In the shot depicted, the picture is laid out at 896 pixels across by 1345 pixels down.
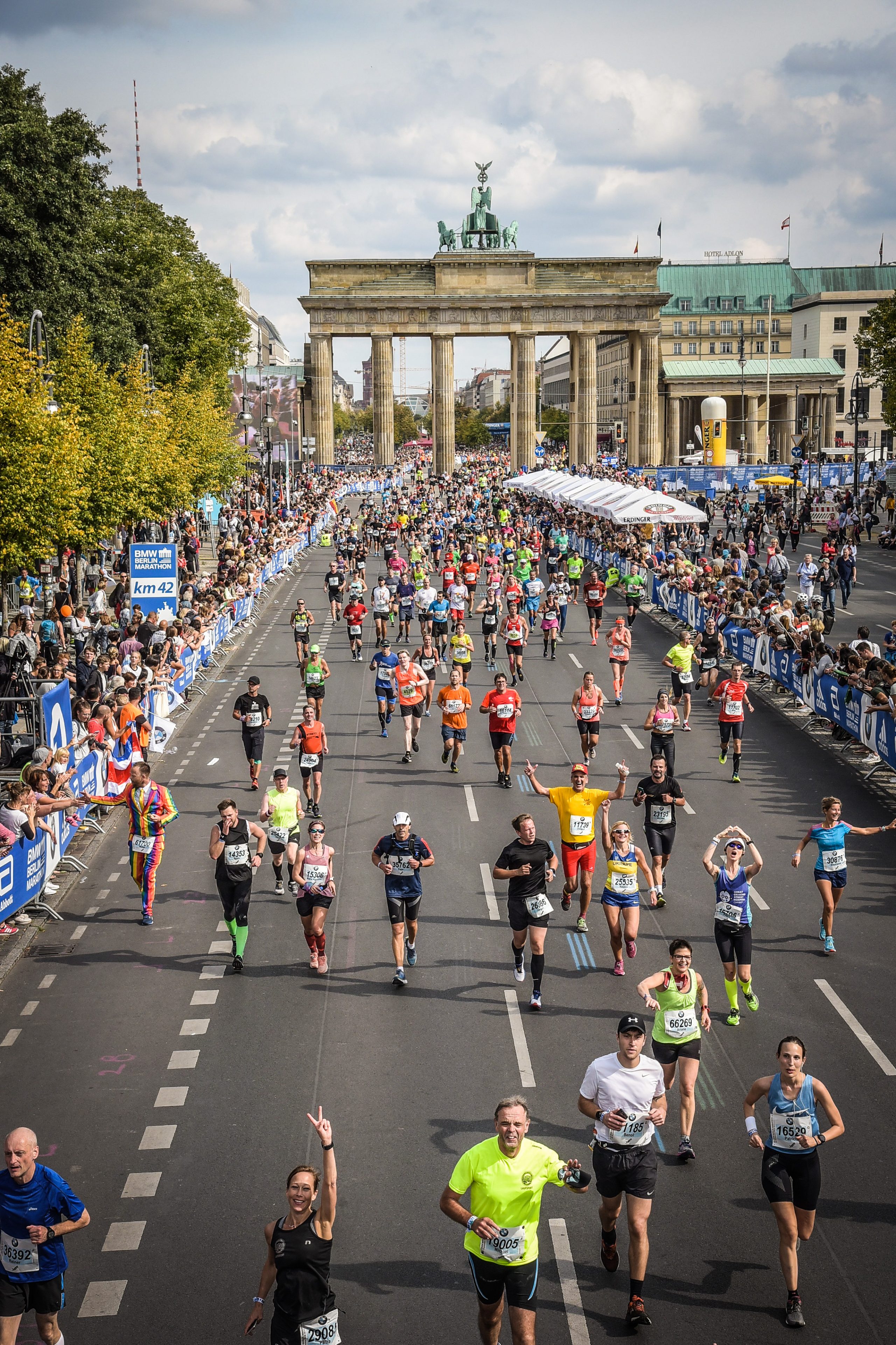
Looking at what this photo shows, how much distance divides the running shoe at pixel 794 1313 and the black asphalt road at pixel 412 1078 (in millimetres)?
99

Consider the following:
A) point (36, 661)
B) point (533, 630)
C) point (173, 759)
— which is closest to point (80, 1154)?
point (173, 759)

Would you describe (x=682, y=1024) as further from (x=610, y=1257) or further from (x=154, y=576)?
(x=154, y=576)

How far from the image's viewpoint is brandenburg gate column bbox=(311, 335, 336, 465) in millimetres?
110562

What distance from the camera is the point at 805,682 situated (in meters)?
24.4

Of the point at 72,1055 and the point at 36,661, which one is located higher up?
the point at 36,661

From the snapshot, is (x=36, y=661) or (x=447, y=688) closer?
(x=447, y=688)

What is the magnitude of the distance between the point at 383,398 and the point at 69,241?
70.9 meters

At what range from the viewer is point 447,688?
19266 millimetres

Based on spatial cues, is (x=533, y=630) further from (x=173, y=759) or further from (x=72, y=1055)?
(x=72, y=1055)

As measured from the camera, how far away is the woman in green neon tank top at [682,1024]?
872 centimetres

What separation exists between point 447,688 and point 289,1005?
27.3ft

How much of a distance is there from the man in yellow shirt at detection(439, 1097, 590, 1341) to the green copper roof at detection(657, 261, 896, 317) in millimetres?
146274

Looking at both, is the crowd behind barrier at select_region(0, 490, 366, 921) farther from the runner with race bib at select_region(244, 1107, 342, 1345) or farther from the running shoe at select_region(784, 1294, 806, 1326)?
the running shoe at select_region(784, 1294, 806, 1326)

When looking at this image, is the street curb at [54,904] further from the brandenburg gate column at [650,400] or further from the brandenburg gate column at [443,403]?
the brandenburg gate column at [650,400]
